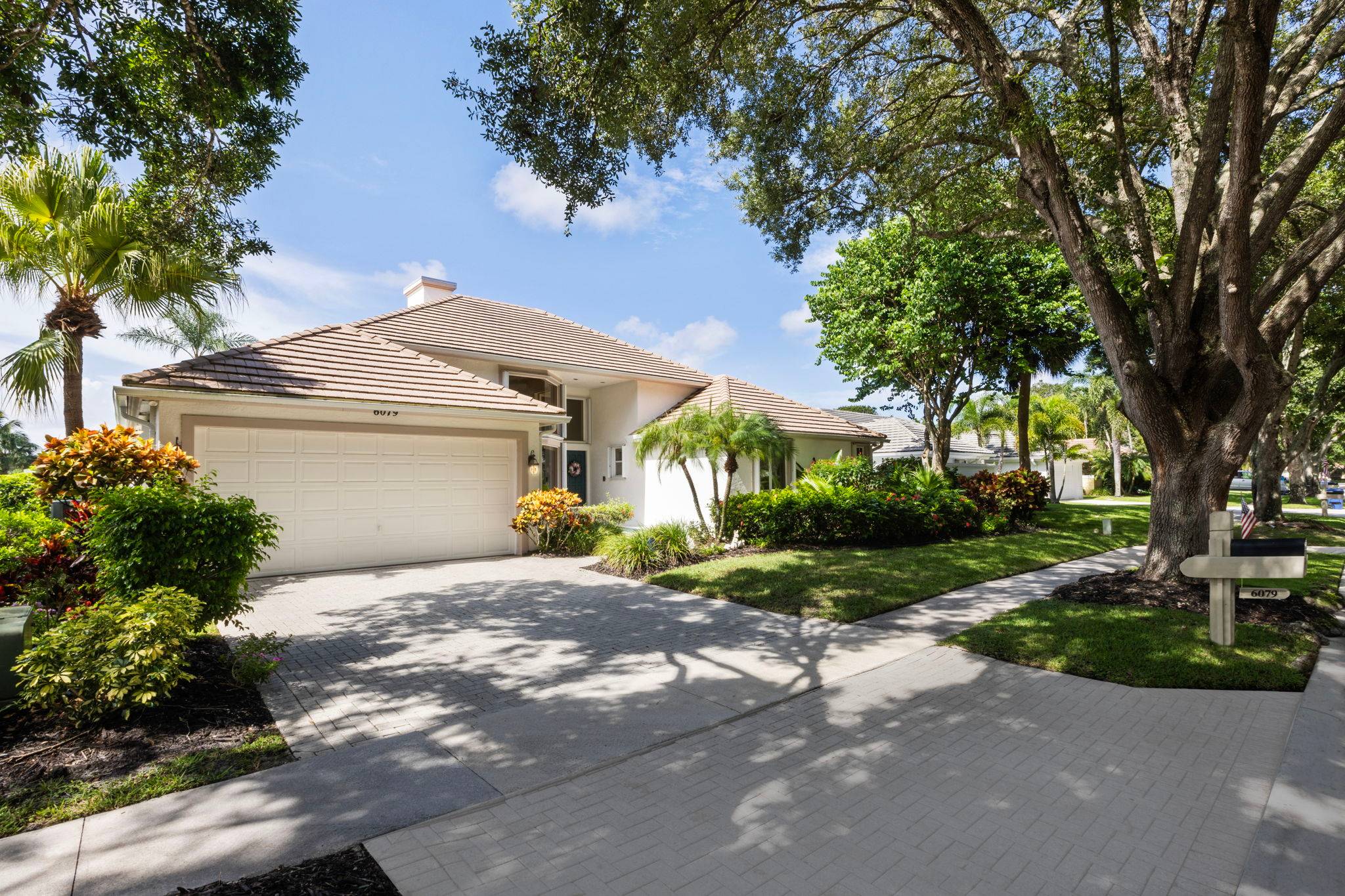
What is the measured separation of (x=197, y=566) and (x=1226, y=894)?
753 cm

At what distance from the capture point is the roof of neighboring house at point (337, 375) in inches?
412

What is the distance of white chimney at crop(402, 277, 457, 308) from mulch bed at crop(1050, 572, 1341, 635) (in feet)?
61.2

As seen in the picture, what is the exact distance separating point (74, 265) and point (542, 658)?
1183 cm

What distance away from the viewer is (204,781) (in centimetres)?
382

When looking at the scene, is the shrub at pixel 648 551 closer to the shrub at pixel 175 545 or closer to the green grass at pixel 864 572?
the green grass at pixel 864 572

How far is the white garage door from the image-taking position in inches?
431

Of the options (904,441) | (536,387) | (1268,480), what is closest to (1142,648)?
(536,387)

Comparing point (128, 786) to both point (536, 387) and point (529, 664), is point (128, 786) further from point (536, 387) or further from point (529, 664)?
point (536, 387)

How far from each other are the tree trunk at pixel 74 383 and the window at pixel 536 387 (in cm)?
873

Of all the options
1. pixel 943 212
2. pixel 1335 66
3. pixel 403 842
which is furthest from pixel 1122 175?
pixel 403 842

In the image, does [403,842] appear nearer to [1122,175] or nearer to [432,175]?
[432,175]

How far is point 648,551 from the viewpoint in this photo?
11.8 m

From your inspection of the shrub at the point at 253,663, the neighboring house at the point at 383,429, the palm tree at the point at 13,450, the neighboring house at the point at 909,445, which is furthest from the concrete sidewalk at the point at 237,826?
the palm tree at the point at 13,450

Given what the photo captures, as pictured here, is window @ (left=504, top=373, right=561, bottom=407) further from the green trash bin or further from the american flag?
the american flag
